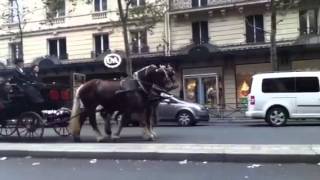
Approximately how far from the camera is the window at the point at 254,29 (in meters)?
34.7

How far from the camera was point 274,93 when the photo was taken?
23.2 m

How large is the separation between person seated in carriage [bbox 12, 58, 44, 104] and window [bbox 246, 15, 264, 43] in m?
20.3

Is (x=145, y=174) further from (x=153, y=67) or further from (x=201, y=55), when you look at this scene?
(x=201, y=55)

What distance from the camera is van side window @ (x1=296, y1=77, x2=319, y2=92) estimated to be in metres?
22.8

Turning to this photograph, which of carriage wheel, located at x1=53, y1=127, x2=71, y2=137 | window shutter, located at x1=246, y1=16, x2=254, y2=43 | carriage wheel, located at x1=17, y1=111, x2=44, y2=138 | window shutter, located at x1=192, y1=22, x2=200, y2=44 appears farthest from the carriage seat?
window shutter, located at x1=192, y1=22, x2=200, y2=44

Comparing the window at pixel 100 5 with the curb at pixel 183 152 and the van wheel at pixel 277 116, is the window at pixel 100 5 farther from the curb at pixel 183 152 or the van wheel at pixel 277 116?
the curb at pixel 183 152

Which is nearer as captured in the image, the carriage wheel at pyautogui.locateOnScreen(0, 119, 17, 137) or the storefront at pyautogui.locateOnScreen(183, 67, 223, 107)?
the carriage wheel at pyautogui.locateOnScreen(0, 119, 17, 137)

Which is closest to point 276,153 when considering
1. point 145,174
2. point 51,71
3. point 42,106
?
point 145,174

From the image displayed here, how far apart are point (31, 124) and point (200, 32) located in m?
21.5

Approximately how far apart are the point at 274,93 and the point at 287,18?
12161 millimetres

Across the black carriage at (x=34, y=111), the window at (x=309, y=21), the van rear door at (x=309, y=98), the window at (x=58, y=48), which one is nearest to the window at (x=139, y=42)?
the window at (x=58, y=48)

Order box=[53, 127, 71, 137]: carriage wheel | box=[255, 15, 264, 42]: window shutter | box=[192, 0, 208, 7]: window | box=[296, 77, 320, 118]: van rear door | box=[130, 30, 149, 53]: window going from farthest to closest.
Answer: box=[130, 30, 149, 53]: window
box=[192, 0, 208, 7]: window
box=[255, 15, 264, 42]: window shutter
box=[296, 77, 320, 118]: van rear door
box=[53, 127, 71, 137]: carriage wheel

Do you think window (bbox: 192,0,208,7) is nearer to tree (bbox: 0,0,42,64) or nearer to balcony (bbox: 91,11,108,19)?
balcony (bbox: 91,11,108,19)

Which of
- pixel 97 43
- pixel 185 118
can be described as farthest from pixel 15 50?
pixel 185 118
